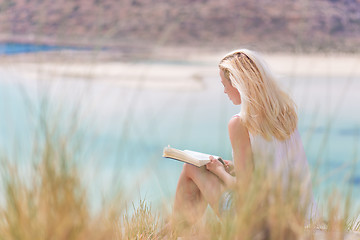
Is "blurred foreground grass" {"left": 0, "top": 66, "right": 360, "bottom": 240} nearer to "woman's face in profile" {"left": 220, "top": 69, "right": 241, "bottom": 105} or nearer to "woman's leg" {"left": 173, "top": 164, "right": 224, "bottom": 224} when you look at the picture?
"woman's leg" {"left": 173, "top": 164, "right": 224, "bottom": 224}

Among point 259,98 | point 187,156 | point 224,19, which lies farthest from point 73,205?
point 224,19

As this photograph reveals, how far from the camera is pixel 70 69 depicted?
168 centimetres

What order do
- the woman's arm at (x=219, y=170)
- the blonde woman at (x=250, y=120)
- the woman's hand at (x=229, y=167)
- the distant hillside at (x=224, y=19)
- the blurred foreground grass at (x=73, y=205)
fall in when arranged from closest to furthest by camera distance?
the blurred foreground grass at (x=73, y=205), the blonde woman at (x=250, y=120), the woman's arm at (x=219, y=170), the woman's hand at (x=229, y=167), the distant hillside at (x=224, y=19)

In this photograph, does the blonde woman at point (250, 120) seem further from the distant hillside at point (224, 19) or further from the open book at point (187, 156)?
the distant hillside at point (224, 19)

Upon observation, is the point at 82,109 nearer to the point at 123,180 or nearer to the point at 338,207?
the point at 123,180

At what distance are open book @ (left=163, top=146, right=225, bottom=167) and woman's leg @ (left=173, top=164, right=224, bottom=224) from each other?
0.21 ft

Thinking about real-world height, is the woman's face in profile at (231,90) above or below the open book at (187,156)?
above

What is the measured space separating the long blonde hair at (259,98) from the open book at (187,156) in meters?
0.27

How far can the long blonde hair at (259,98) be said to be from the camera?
2094 mm

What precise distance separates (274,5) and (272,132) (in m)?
33.8

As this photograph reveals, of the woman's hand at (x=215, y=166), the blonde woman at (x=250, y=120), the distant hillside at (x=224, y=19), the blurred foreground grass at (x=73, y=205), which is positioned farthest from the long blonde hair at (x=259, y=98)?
the distant hillside at (x=224, y=19)

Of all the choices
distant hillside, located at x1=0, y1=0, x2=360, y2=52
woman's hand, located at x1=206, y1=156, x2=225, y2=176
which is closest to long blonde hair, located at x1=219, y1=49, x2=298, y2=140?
woman's hand, located at x1=206, y1=156, x2=225, y2=176

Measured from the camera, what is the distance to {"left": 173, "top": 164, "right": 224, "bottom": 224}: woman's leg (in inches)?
86.0

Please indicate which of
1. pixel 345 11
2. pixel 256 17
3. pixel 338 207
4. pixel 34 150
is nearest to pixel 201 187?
pixel 338 207
